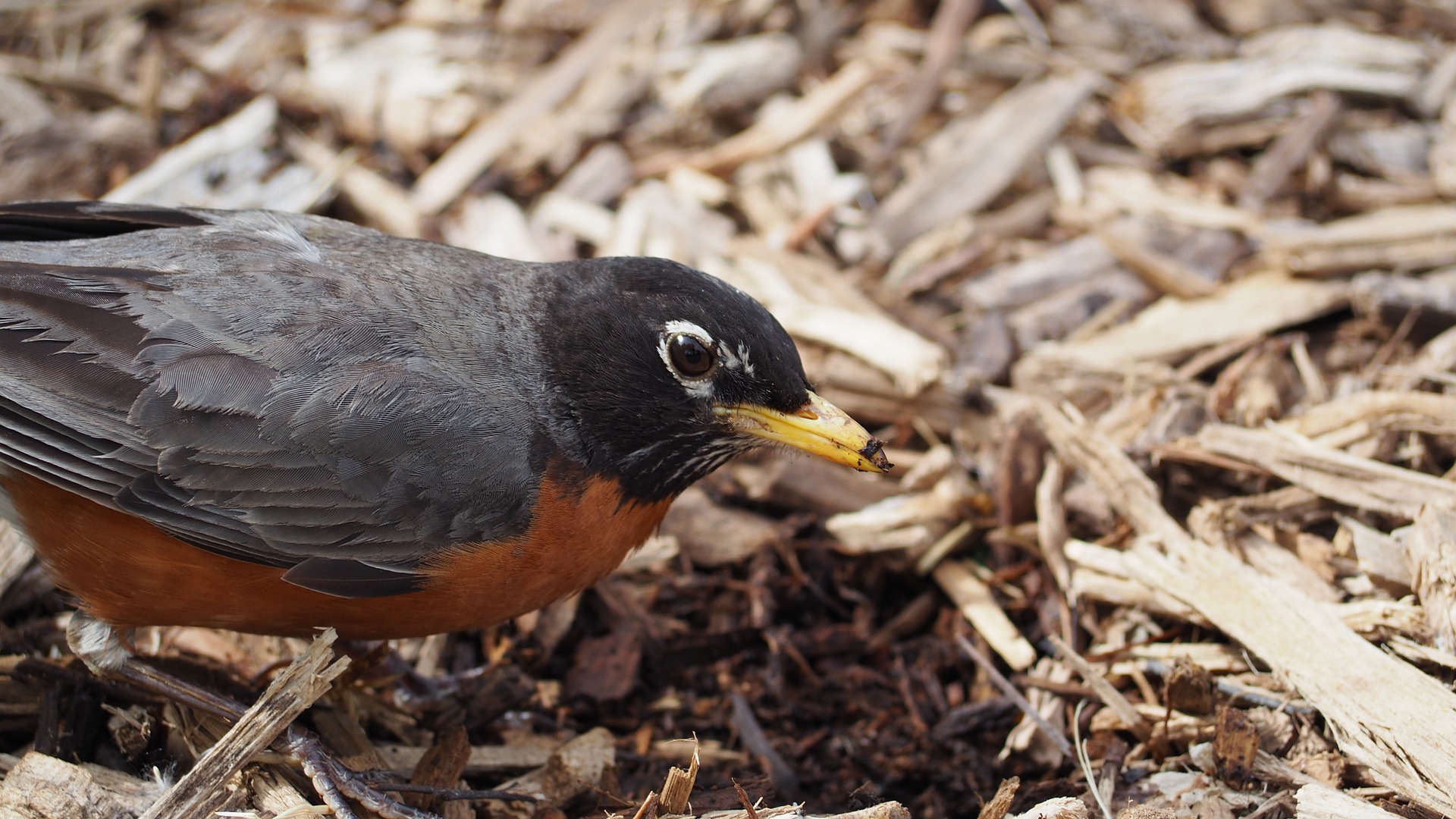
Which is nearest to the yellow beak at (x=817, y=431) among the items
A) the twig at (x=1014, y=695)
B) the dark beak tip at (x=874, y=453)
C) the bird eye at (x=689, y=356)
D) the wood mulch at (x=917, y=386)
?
the dark beak tip at (x=874, y=453)

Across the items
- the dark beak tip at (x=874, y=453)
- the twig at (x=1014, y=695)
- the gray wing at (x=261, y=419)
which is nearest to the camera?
the gray wing at (x=261, y=419)

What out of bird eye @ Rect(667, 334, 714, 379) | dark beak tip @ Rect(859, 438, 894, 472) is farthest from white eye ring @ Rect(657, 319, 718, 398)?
dark beak tip @ Rect(859, 438, 894, 472)

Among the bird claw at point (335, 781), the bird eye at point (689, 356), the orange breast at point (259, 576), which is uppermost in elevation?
the bird eye at point (689, 356)

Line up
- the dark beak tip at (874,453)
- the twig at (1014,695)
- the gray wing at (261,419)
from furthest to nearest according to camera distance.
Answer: the twig at (1014,695), the dark beak tip at (874,453), the gray wing at (261,419)

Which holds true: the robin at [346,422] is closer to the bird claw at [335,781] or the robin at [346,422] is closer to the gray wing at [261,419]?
the gray wing at [261,419]

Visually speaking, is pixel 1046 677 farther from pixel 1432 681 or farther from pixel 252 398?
pixel 252 398

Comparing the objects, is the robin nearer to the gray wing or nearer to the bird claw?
the gray wing

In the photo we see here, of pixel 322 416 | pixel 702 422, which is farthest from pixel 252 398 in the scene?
pixel 702 422

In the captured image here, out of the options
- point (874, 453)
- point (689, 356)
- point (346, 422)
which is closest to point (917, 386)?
point (874, 453)
